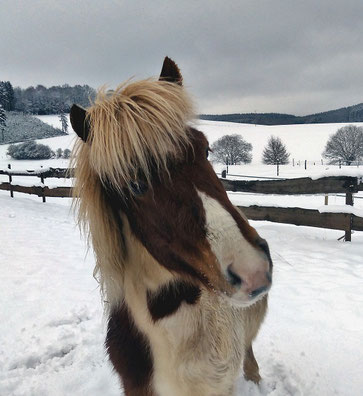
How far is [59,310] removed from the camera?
3.52 m

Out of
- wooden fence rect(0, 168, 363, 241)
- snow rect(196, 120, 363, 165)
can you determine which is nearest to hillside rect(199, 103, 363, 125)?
snow rect(196, 120, 363, 165)

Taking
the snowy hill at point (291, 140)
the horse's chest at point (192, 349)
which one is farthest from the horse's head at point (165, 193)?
the snowy hill at point (291, 140)

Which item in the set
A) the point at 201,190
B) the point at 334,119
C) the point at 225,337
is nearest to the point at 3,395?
the point at 225,337

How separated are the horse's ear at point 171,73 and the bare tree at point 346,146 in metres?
53.8

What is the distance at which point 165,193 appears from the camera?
1.30 meters

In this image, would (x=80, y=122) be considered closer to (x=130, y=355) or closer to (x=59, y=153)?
(x=130, y=355)

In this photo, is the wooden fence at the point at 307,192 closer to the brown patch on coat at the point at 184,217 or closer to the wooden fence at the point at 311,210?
the wooden fence at the point at 311,210

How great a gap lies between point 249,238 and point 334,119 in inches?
4620

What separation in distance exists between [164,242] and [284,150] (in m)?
56.1

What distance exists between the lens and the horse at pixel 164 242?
1.23m

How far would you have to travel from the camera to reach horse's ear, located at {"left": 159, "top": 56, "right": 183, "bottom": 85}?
5.76ft

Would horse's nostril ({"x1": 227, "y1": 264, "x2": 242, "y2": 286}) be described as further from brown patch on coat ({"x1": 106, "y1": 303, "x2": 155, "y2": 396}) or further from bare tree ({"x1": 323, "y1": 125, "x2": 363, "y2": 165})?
bare tree ({"x1": 323, "y1": 125, "x2": 363, "y2": 165})

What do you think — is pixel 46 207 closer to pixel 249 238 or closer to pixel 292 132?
pixel 249 238

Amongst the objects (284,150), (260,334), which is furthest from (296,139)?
(260,334)
